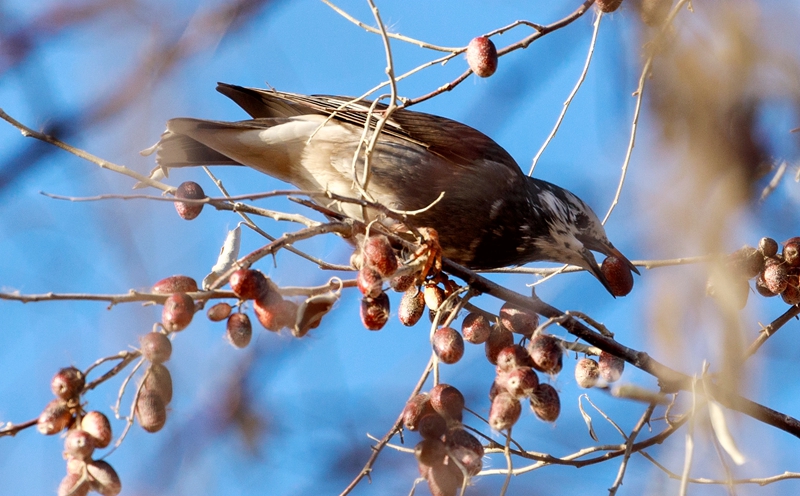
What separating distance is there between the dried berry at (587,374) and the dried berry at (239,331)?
1131 mm

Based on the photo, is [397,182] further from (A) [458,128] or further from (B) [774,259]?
(B) [774,259]

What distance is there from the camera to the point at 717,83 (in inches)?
77.2

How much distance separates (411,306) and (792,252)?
1.38m

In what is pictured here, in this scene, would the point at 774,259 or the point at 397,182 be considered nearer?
the point at 774,259

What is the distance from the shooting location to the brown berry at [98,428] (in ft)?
6.48

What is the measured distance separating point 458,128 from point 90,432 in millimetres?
3149

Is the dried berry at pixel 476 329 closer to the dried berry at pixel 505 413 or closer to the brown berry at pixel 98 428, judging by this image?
the dried berry at pixel 505 413

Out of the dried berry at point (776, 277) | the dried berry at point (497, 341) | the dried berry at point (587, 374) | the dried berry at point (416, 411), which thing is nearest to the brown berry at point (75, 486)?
the dried berry at point (416, 411)

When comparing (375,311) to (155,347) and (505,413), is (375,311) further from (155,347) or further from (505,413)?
(155,347)

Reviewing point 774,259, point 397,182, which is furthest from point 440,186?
point 774,259

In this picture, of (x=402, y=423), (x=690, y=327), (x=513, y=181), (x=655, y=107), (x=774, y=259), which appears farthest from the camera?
(x=513, y=181)

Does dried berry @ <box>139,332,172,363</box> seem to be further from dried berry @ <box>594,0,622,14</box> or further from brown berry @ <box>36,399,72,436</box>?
dried berry @ <box>594,0,622,14</box>

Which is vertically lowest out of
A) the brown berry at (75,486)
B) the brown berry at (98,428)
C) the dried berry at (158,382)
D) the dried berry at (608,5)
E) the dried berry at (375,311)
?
the brown berry at (75,486)

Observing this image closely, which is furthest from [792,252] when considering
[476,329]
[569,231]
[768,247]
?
[569,231]
